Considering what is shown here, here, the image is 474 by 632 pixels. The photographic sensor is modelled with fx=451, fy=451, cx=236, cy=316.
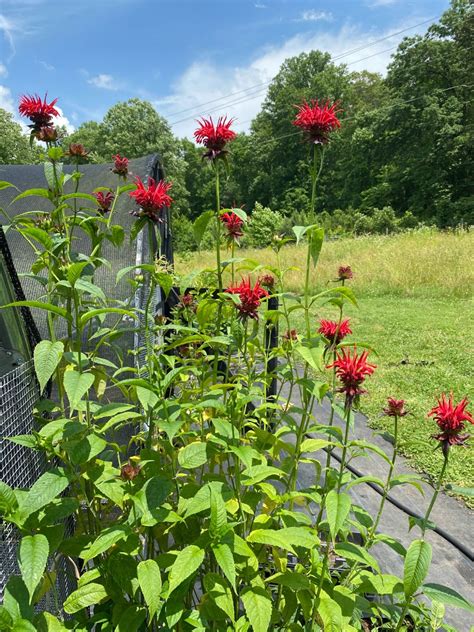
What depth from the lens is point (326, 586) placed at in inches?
40.1

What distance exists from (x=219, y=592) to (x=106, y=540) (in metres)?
0.23

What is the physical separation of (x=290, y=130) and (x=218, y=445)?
35.2m

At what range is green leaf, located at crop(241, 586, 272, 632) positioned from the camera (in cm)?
79

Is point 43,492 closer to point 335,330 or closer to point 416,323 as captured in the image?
point 335,330

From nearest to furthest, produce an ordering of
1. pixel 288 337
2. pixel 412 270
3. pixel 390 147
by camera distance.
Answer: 1. pixel 288 337
2. pixel 412 270
3. pixel 390 147

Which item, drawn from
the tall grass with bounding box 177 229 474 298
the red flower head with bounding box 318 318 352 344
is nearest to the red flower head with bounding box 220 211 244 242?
the red flower head with bounding box 318 318 352 344

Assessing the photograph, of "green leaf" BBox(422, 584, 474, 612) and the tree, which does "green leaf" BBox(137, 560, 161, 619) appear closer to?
"green leaf" BBox(422, 584, 474, 612)

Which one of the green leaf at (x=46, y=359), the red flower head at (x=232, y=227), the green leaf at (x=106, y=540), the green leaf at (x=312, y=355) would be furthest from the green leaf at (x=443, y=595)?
the red flower head at (x=232, y=227)

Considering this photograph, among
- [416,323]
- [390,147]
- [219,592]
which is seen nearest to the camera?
[219,592]

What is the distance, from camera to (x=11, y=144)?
79.9ft

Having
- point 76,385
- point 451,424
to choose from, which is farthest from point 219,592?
point 451,424

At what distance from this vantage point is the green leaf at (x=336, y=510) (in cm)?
82

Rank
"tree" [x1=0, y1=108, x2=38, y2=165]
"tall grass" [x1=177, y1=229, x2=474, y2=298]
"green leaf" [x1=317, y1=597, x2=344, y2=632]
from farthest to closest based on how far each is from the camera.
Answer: "tree" [x1=0, y1=108, x2=38, y2=165]
"tall grass" [x1=177, y1=229, x2=474, y2=298]
"green leaf" [x1=317, y1=597, x2=344, y2=632]

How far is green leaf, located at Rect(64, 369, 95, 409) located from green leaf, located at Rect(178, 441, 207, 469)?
9.5 inches
